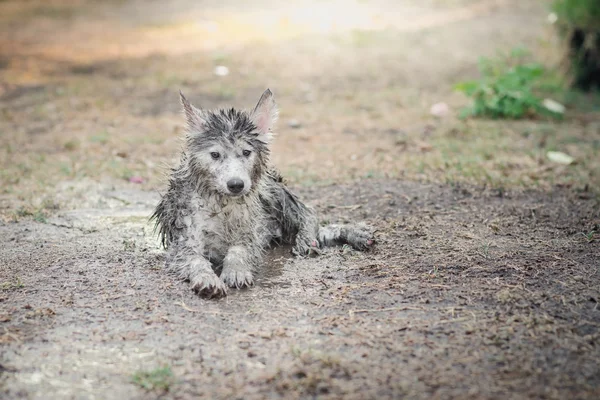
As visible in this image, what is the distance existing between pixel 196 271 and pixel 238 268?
352 mm

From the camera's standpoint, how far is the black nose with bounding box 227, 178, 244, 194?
550 cm

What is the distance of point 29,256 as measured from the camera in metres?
6.07

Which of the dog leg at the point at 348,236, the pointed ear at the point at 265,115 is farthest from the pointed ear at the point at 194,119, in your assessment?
the dog leg at the point at 348,236

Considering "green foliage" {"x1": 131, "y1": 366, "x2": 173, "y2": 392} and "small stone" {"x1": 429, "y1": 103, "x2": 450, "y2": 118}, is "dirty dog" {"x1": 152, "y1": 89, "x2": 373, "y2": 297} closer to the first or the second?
"green foliage" {"x1": 131, "y1": 366, "x2": 173, "y2": 392}

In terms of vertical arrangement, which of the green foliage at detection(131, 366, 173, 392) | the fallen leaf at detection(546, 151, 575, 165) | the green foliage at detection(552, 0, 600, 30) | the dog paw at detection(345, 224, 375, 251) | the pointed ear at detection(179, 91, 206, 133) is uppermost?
the green foliage at detection(552, 0, 600, 30)

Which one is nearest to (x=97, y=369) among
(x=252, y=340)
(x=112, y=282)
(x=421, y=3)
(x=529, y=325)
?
(x=252, y=340)

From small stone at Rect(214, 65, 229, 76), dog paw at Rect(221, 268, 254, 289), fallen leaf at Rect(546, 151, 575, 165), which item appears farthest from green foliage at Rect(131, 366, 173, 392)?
small stone at Rect(214, 65, 229, 76)

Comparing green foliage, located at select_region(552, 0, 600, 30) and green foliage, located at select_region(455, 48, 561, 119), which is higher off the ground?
green foliage, located at select_region(552, 0, 600, 30)

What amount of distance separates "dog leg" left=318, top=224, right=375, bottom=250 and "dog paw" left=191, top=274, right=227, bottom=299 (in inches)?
57.7

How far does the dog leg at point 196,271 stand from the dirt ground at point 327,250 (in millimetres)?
117

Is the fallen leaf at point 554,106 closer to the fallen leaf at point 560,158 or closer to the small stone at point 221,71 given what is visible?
the fallen leaf at point 560,158

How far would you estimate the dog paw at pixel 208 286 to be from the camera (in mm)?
5281

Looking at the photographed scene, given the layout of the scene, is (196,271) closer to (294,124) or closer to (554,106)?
(294,124)

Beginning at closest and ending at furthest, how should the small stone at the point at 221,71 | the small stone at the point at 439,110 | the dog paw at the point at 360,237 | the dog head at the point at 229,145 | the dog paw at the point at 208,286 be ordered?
the dog paw at the point at 208,286
the dog head at the point at 229,145
the dog paw at the point at 360,237
the small stone at the point at 439,110
the small stone at the point at 221,71
